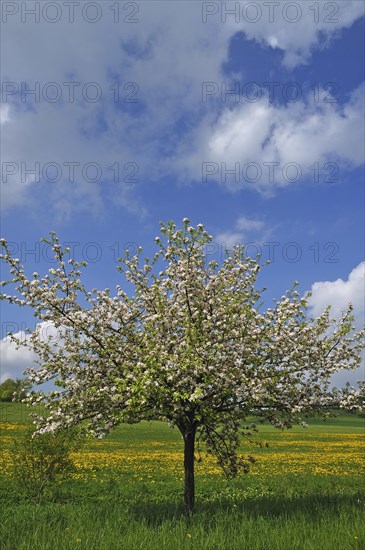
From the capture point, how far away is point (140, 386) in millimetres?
10219

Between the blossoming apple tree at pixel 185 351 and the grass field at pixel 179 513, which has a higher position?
the blossoming apple tree at pixel 185 351

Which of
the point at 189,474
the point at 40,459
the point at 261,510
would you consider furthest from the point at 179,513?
the point at 40,459

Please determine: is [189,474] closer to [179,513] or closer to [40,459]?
[179,513]

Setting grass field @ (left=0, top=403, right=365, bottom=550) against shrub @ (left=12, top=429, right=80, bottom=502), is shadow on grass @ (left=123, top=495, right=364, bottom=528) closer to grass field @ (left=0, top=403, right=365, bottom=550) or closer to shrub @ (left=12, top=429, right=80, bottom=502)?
grass field @ (left=0, top=403, right=365, bottom=550)

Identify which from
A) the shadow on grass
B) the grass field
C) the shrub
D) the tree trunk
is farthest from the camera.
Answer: the shrub

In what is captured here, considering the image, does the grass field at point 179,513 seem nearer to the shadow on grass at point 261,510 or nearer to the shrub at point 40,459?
the shadow on grass at point 261,510

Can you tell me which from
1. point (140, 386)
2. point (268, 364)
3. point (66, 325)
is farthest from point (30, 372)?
point (268, 364)

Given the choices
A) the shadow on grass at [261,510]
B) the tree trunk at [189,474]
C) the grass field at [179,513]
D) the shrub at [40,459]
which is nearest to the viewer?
the grass field at [179,513]

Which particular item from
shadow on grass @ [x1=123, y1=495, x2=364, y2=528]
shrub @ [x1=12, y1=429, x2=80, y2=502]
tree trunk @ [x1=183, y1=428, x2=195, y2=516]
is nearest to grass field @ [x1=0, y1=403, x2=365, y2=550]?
shadow on grass @ [x1=123, y1=495, x2=364, y2=528]

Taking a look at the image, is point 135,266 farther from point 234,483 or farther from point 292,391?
point 234,483

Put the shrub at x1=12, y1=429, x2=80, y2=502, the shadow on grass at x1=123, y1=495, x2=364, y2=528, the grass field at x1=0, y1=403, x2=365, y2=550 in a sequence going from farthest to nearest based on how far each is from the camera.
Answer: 1. the shrub at x1=12, y1=429, x2=80, y2=502
2. the shadow on grass at x1=123, y1=495, x2=364, y2=528
3. the grass field at x1=0, y1=403, x2=365, y2=550

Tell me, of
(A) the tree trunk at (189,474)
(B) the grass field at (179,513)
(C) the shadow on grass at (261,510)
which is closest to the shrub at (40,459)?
(B) the grass field at (179,513)

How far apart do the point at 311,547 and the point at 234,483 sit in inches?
490

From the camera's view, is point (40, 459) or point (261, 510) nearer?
point (261, 510)
